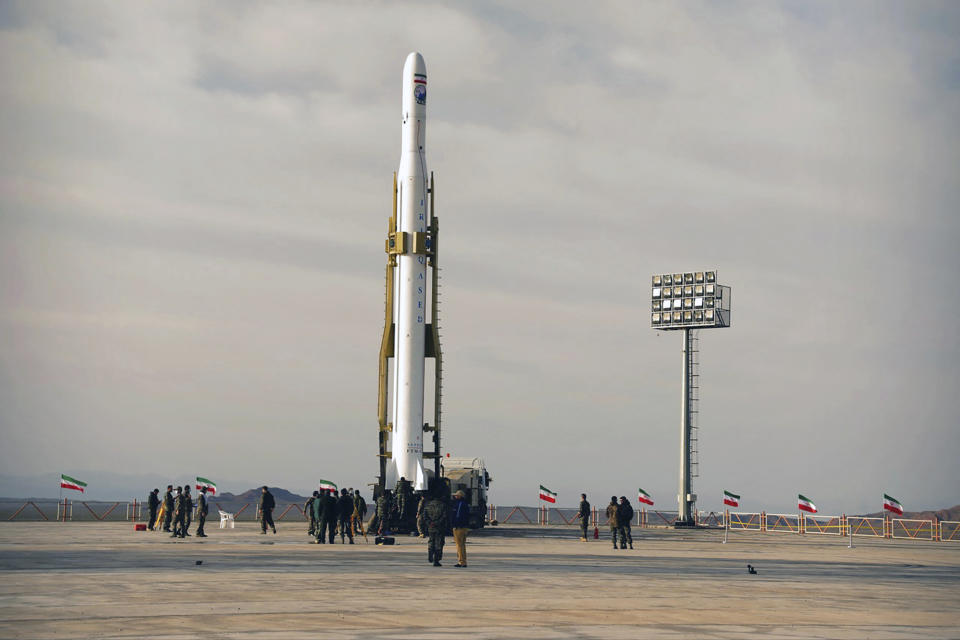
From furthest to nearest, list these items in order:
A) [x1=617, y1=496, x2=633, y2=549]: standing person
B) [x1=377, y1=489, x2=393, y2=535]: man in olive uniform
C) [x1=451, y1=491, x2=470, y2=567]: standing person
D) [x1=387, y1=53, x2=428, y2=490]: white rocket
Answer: [x1=387, y1=53, x2=428, y2=490]: white rocket < [x1=377, y1=489, x2=393, y2=535]: man in olive uniform < [x1=617, y1=496, x2=633, y2=549]: standing person < [x1=451, y1=491, x2=470, y2=567]: standing person

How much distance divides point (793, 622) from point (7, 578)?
13957 millimetres

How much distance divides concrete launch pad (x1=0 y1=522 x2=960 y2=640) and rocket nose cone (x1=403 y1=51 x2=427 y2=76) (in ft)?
69.7

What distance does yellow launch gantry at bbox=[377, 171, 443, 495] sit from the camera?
143 feet

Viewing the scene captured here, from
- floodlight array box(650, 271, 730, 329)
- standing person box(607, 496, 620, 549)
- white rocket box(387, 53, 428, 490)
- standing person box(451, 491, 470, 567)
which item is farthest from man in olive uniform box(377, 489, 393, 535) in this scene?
floodlight array box(650, 271, 730, 329)

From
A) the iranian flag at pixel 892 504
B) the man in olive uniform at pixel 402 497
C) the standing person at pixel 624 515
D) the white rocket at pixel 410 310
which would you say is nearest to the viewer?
the standing person at pixel 624 515

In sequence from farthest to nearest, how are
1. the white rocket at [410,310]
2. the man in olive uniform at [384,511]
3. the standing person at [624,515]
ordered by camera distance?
the white rocket at [410,310], the man in olive uniform at [384,511], the standing person at [624,515]

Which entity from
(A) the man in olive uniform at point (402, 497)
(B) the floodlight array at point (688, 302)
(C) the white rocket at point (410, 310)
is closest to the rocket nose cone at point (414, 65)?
(C) the white rocket at point (410, 310)

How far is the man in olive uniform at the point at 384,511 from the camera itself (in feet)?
134

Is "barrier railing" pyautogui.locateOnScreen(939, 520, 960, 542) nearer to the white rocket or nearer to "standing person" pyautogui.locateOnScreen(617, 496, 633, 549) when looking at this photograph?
"standing person" pyautogui.locateOnScreen(617, 496, 633, 549)

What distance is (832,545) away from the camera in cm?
4544

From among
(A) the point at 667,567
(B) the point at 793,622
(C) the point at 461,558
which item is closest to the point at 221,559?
(C) the point at 461,558

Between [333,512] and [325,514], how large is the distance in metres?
0.54

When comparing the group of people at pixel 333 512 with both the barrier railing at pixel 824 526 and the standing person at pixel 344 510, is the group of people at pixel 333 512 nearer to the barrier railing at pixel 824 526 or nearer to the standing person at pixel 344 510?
the standing person at pixel 344 510

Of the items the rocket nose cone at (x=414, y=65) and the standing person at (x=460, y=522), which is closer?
the standing person at (x=460, y=522)
